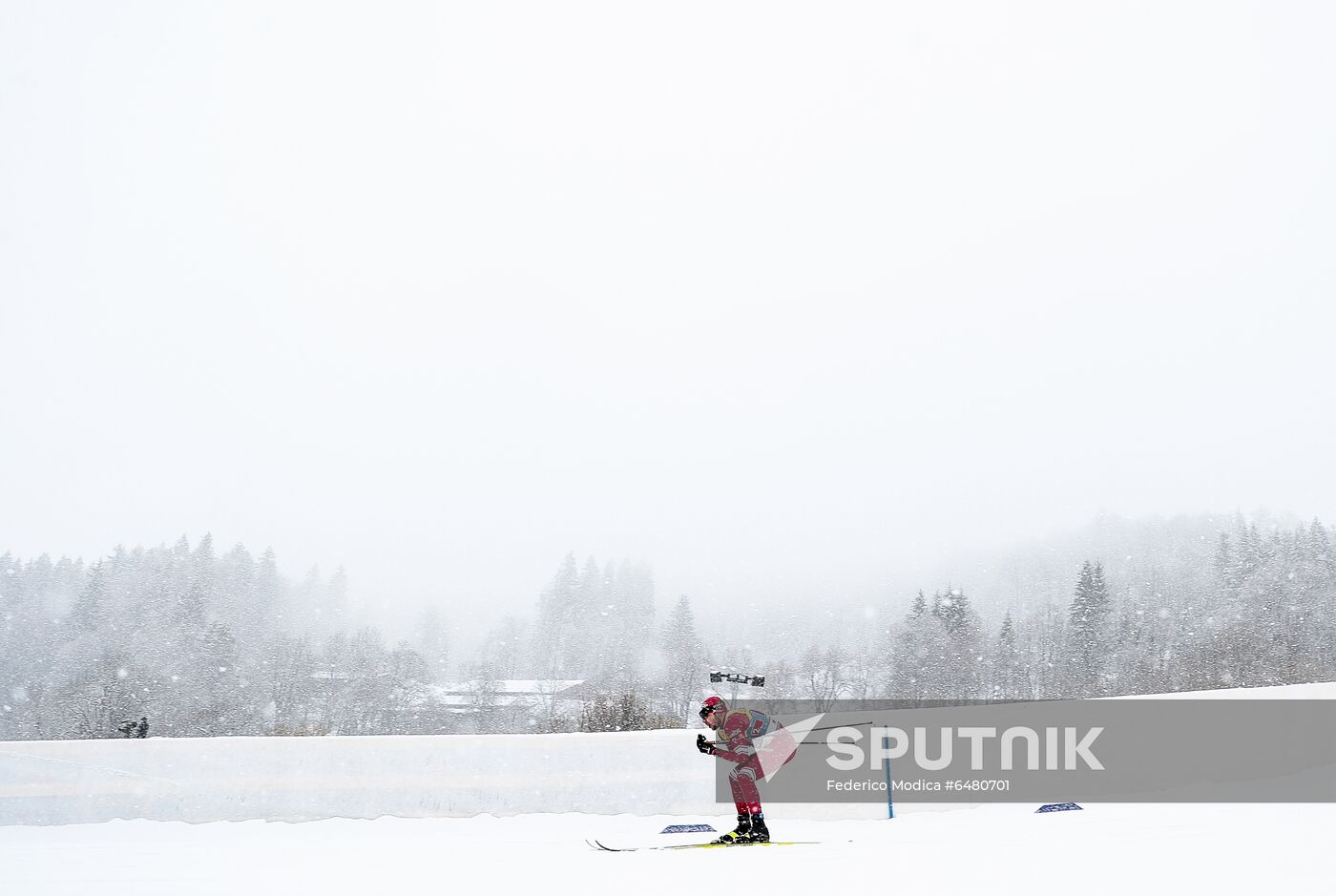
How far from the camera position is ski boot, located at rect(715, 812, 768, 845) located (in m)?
9.25

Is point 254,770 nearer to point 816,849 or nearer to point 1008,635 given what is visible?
point 816,849

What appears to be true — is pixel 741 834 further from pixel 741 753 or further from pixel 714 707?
pixel 714 707

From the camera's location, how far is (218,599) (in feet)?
307

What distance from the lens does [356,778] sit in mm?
13562

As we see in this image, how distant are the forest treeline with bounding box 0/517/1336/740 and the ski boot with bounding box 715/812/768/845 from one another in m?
26.2

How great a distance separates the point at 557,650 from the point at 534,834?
324 ft

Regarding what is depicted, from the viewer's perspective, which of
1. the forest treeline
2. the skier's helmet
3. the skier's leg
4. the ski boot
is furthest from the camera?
the forest treeline

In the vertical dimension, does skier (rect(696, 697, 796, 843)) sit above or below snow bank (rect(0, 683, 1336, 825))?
above

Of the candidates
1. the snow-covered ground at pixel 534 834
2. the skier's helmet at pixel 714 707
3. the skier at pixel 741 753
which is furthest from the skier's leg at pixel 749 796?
the snow-covered ground at pixel 534 834

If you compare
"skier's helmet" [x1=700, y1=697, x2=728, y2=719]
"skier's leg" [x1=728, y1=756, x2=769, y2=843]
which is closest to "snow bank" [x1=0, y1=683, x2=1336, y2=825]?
"skier's leg" [x1=728, y1=756, x2=769, y2=843]

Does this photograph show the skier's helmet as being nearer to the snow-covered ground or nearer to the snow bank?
the snow-covered ground

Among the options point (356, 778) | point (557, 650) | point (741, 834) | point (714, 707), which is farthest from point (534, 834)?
point (557, 650)

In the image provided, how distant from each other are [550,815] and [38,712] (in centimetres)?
7317

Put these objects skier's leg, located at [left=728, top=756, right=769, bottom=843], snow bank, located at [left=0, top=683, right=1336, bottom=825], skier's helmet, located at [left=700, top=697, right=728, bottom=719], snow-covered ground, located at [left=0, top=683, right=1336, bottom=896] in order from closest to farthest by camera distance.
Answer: snow-covered ground, located at [left=0, top=683, right=1336, bottom=896]
skier's leg, located at [left=728, top=756, right=769, bottom=843]
skier's helmet, located at [left=700, top=697, right=728, bottom=719]
snow bank, located at [left=0, top=683, right=1336, bottom=825]
